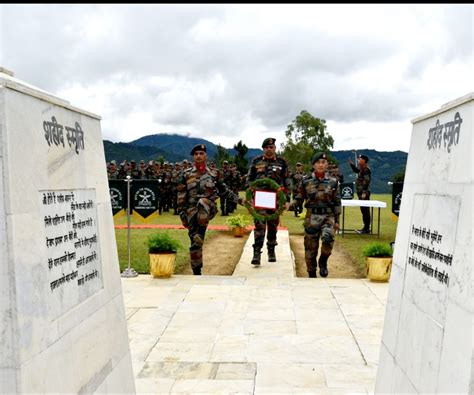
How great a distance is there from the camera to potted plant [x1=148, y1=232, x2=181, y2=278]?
7871 millimetres

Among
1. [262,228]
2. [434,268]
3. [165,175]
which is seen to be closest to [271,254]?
[262,228]

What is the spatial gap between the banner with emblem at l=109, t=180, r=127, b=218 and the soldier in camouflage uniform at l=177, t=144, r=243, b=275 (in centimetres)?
108

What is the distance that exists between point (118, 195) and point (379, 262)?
4.31 metres

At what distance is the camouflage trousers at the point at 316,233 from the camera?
25.5 feet

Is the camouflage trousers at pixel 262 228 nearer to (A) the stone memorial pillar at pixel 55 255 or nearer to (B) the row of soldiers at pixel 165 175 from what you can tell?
(A) the stone memorial pillar at pixel 55 255

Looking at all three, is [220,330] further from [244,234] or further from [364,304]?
[244,234]

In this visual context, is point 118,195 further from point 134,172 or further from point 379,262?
point 134,172

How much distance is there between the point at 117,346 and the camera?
3.40 metres

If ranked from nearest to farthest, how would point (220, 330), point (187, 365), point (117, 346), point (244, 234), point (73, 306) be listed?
point (73, 306) < point (117, 346) < point (187, 365) < point (220, 330) < point (244, 234)

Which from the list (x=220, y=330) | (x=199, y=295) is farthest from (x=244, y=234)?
(x=220, y=330)

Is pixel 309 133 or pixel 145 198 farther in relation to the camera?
pixel 309 133

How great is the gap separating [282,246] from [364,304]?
5108 mm

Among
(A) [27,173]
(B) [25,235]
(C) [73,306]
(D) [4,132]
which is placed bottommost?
(C) [73,306]

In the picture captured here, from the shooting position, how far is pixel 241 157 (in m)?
36.7
